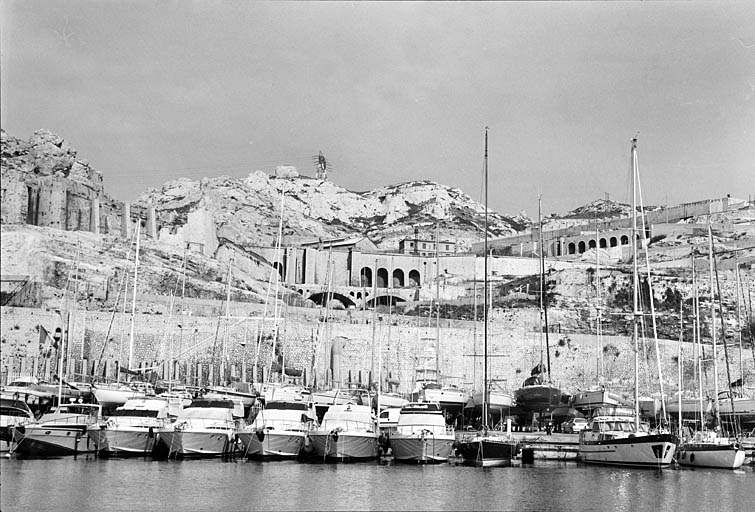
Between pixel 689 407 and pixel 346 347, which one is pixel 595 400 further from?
pixel 346 347

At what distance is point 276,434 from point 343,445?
2053 mm

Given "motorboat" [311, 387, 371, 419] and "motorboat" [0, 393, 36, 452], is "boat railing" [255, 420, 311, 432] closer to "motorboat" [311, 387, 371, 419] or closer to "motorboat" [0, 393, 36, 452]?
"motorboat" [311, 387, 371, 419]

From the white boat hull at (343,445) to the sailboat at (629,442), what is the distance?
709 centimetres

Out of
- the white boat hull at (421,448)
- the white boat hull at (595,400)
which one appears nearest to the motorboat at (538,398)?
the white boat hull at (595,400)

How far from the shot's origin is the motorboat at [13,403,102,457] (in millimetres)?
24828

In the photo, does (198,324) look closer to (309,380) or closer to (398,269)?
(309,380)

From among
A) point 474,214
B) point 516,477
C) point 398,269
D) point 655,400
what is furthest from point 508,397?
point 474,214

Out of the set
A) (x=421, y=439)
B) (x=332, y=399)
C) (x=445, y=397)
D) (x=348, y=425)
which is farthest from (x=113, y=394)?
(x=445, y=397)

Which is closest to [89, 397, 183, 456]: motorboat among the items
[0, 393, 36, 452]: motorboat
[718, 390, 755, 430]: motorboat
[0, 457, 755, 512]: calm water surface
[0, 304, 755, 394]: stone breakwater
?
[0, 457, 755, 512]: calm water surface

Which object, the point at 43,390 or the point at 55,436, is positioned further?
the point at 43,390

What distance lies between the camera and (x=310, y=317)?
54062 millimetres

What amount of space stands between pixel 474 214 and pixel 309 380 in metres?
107

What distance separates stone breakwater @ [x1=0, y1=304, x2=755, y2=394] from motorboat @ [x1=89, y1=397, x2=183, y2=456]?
15.2 meters

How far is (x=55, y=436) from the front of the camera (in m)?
25.5
